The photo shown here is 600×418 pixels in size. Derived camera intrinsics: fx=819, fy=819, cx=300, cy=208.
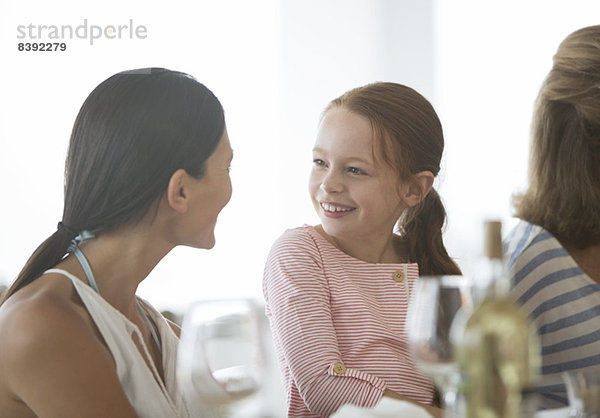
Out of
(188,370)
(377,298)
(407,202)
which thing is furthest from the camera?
(407,202)

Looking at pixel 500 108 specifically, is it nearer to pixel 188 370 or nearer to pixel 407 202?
pixel 407 202

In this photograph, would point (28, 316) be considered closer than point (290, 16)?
Yes

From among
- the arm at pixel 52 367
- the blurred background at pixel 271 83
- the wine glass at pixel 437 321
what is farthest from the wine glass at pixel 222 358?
the blurred background at pixel 271 83

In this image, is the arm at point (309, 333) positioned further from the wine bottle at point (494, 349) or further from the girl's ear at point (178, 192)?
the wine bottle at point (494, 349)

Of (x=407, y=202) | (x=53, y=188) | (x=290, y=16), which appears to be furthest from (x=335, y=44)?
(x=407, y=202)

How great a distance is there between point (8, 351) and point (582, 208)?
124 centimetres

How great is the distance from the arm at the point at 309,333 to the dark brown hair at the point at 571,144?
564 mm

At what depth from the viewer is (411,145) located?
5.95 feet

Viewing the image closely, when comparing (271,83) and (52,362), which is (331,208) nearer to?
(52,362)

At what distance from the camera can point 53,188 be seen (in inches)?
171

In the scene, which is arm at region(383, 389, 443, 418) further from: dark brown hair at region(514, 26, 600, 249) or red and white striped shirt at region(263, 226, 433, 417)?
dark brown hair at region(514, 26, 600, 249)

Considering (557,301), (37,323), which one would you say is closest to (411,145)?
(557,301)

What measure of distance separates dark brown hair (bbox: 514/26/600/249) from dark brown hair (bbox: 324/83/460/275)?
231mm

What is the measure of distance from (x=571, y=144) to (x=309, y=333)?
2.45 feet
